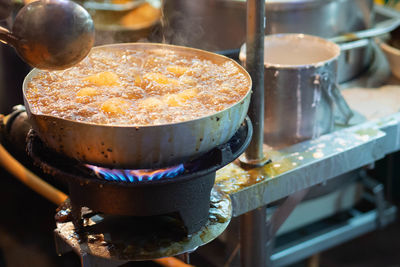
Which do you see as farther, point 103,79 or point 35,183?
point 35,183

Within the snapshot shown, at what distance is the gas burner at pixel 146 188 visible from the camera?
137cm

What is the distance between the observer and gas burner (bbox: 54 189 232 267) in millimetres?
1489

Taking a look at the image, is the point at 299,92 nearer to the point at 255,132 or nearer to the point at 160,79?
the point at 255,132

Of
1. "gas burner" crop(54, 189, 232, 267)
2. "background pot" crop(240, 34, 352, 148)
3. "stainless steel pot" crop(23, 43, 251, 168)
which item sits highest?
"stainless steel pot" crop(23, 43, 251, 168)

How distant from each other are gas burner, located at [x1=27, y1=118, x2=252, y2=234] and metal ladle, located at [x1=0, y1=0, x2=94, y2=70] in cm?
30

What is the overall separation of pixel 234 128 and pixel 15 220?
297 centimetres

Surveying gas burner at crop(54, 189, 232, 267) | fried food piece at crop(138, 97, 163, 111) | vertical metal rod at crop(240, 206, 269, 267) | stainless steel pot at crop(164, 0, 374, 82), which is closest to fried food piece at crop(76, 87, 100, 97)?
fried food piece at crop(138, 97, 163, 111)

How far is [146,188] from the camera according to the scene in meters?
1.40

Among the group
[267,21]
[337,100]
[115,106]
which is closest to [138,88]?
[115,106]

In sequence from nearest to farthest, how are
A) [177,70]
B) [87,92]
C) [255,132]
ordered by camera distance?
[87,92] → [177,70] → [255,132]

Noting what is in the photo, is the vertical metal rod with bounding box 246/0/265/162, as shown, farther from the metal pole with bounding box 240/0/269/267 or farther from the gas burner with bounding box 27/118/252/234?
the gas burner with bounding box 27/118/252/234

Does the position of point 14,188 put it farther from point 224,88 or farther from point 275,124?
point 224,88

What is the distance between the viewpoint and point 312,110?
210cm

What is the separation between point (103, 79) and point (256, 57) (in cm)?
54
